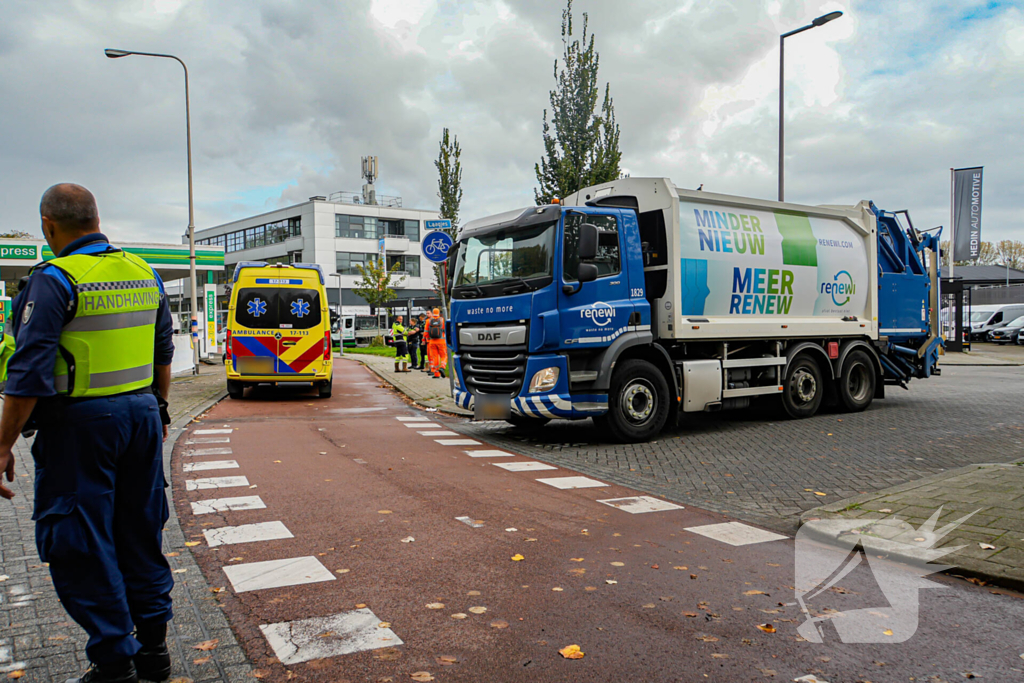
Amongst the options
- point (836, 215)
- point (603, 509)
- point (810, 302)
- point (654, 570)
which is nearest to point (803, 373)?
point (810, 302)

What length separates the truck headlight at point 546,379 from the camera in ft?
30.4

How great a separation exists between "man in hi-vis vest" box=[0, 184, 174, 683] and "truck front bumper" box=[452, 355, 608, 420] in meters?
6.38

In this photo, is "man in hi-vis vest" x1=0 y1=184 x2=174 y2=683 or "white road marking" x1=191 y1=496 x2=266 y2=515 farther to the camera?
"white road marking" x1=191 y1=496 x2=266 y2=515

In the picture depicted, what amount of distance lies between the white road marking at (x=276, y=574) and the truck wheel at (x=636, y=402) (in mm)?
5504

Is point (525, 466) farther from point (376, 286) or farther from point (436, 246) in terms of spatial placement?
point (376, 286)

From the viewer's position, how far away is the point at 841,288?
1243 centimetres

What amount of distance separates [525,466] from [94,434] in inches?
224

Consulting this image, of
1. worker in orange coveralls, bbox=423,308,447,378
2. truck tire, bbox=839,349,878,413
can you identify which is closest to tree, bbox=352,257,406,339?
worker in orange coveralls, bbox=423,308,447,378

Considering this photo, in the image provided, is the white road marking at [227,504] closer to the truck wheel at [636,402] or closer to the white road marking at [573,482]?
the white road marking at [573,482]

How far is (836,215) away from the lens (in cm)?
1261

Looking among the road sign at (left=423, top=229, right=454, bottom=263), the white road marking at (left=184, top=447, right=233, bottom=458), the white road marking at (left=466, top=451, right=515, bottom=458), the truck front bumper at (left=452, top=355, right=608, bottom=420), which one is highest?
the road sign at (left=423, top=229, right=454, bottom=263)

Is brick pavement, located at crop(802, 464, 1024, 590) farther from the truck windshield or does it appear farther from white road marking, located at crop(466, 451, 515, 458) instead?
the truck windshield

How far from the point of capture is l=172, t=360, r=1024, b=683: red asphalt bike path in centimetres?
325

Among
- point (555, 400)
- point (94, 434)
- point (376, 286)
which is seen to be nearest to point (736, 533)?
point (555, 400)
